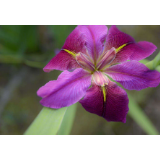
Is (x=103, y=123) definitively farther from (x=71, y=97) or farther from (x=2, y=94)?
(x=71, y=97)

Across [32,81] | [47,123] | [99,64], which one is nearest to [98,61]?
[99,64]

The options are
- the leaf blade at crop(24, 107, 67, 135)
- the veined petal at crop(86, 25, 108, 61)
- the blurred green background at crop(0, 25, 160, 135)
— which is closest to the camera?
the leaf blade at crop(24, 107, 67, 135)

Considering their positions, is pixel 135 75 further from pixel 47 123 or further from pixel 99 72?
pixel 47 123

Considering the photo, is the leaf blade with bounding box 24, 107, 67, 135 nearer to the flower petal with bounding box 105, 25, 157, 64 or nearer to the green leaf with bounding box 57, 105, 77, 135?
the green leaf with bounding box 57, 105, 77, 135

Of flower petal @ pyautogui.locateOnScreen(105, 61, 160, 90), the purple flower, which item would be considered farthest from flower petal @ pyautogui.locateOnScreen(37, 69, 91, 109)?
flower petal @ pyautogui.locateOnScreen(105, 61, 160, 90)

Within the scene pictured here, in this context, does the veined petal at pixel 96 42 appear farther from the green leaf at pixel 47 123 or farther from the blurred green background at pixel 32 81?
the blurred green background at pixel 32 81

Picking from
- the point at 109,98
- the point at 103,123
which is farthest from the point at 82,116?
the point at 109,98

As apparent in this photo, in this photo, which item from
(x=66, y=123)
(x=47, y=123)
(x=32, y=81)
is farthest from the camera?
(x=32, y=81)
